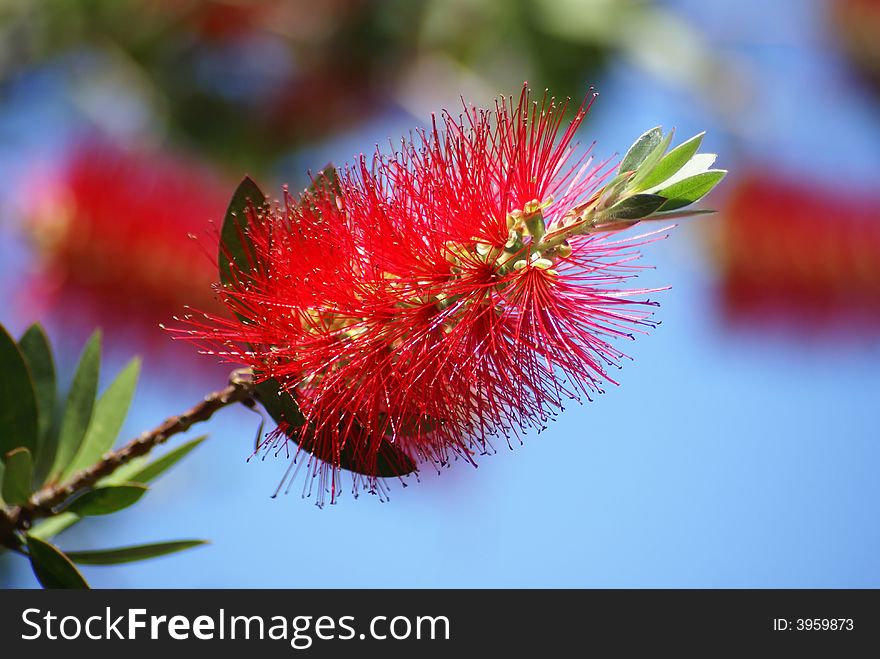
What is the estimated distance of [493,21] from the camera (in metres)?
3.93

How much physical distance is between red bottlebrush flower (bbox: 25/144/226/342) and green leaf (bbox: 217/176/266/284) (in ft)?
5.11

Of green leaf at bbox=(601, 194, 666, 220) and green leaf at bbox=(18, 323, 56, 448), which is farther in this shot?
green leaf at bbox=(18, 323, 56, 448)

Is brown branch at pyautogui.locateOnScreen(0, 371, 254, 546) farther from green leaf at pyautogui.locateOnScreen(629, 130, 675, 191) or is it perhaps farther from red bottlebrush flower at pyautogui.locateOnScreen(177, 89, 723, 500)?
green leaf at pyautogui.locateOnScreen(629, 130, 675, 191)

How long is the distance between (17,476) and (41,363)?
0.81ft

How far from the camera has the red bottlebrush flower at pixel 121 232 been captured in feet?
9.71

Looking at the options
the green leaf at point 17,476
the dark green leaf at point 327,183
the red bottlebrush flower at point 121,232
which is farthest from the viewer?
the red bottlebrush flower at point 121,232

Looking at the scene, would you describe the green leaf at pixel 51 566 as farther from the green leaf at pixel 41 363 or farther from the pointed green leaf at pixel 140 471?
the green leaf at pixel 41 363

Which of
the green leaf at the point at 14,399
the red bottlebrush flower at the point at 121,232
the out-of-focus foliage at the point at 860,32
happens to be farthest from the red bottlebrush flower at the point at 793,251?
the green leaf at the point at 14,399

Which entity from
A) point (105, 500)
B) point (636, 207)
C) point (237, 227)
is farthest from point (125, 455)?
point (636, 207)

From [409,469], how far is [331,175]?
15.8 inches

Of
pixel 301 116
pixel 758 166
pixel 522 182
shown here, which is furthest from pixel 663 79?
pixel 522 182

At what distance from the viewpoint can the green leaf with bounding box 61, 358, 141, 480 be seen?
146 centimetres

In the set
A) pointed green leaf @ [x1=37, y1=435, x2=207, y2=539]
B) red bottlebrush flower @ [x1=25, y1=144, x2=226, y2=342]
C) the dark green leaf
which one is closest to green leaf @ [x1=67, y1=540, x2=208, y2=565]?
Answer: pointed green leaf @ [x1=37, y1=435, x2=207, y2=539]

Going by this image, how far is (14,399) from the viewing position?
1374mm
